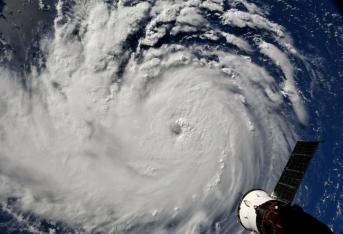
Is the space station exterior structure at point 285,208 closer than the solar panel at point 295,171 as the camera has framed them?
Yes

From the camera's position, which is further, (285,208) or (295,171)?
(295,171)

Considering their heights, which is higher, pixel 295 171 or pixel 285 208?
pixel 285 208

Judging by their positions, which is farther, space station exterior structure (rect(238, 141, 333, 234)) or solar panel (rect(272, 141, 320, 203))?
solar panel (rect(272, 141, 320, 203))

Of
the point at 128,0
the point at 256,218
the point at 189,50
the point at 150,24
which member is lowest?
the point at 256,218

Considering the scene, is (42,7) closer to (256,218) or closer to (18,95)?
(18,95)

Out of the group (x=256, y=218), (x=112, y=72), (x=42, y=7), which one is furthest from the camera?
(x=112, y=72)

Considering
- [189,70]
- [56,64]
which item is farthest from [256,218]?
[56,64]
